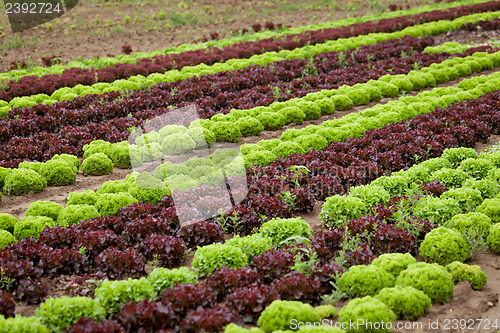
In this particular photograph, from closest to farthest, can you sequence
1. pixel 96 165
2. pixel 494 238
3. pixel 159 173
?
1. pixel 494 238
2. pixel 159 173
3. pixel 96 165

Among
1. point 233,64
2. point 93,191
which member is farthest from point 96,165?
point 233,64

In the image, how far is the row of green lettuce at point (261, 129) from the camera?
36.0 ft

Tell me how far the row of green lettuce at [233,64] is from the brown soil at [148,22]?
24.6 ft

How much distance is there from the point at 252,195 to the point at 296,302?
147 inches

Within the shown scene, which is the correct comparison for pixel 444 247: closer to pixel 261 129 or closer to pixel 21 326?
pixel 21 326

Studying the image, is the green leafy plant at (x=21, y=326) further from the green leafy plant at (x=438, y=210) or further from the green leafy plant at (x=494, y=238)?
the green leafy plant at (x=494, y=238)

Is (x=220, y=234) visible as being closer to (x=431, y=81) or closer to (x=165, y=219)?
(x=165, y=219)

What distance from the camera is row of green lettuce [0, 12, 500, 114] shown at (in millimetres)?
16703

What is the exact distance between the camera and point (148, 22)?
3212 centimetres

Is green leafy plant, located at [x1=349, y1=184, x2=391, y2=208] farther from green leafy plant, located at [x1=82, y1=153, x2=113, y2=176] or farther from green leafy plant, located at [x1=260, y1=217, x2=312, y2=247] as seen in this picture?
green leafy plant, located at [x1=82, y1=153, x2=113, y2=176]

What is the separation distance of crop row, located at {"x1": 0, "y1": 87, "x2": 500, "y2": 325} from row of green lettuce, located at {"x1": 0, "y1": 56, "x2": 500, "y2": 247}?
44cm

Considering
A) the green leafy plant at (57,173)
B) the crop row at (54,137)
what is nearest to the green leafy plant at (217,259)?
the green leafy plant at (57,173)

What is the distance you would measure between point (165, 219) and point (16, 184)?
14.4 feet

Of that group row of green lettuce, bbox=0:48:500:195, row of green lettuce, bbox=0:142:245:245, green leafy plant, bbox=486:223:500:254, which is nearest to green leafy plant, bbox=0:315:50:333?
row of green lettuce, bbox=0:142:245:245
